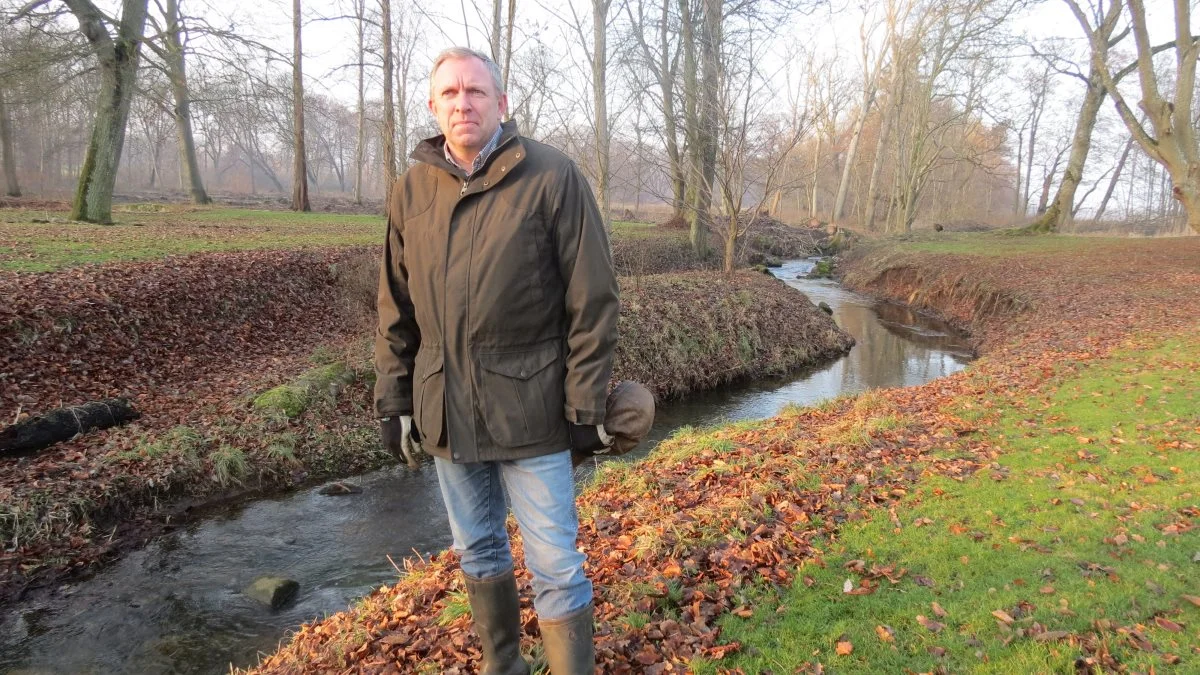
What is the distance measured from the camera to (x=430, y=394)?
2.33m

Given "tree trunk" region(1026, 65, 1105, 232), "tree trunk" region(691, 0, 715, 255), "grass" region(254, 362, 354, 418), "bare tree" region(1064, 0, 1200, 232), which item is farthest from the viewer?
"tree trunk" region(1026, 65, 1105, 232)

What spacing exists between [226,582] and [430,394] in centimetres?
448

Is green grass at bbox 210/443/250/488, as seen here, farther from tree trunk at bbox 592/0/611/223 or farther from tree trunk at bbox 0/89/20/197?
tree trunk at bbox 0/89/20/197

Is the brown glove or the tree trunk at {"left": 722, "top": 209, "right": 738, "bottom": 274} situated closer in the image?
the brown glove

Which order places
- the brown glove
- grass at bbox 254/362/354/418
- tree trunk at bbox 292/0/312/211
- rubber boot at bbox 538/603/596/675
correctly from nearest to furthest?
the brown glove → rubber boot at bbox 538/603/596/675 → grass at bbox 254/362/354/418 → tree trunk at bbox 292/0/312/211

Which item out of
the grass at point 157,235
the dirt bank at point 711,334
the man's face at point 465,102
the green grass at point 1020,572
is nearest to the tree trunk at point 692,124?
the dirt bank at point 711,334

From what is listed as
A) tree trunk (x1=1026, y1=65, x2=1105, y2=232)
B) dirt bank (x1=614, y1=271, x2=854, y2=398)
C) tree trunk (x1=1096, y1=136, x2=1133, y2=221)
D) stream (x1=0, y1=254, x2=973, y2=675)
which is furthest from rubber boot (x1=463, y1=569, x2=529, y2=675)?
tree trunk (x1=1096, y1=136, x2=1133, y2=221)

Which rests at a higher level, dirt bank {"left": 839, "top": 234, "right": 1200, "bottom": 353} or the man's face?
the man's face

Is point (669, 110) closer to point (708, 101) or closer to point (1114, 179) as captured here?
point (708, 101)

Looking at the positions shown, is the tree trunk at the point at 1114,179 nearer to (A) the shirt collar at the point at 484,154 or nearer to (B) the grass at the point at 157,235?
(B) the grass at the point at 157,235

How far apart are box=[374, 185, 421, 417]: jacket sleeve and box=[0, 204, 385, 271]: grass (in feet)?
33.8

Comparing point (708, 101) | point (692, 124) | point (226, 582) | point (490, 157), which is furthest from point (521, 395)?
point (692, 124)

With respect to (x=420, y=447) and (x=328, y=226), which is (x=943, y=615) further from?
(x=328, y=226)

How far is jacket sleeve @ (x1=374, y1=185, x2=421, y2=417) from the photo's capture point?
8.07 feet
